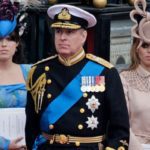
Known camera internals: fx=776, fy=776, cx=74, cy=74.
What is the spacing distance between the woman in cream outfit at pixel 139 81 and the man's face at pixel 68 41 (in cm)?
82

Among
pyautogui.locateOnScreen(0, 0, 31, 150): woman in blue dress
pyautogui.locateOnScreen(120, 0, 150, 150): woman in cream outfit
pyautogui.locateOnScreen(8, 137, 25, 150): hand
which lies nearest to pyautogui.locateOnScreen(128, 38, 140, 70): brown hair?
pyautogui.locateOnScreen(120, 0, 150, 150): woman in cream outfit

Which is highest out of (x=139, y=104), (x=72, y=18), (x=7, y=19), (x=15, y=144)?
(x=72, y=18)

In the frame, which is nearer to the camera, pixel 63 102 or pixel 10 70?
pixel 63 102

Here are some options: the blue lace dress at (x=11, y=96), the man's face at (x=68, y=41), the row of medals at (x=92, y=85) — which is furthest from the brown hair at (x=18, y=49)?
the row of medals at (x=92, y=85)

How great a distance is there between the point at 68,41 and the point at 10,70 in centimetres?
90

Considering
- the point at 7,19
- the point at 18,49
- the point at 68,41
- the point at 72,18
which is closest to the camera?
the point at 68,41

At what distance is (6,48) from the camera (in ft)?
17.2

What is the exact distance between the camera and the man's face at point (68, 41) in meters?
4.54

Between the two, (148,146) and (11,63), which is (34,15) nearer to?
(11,63)

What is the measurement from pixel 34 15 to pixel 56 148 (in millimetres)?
2176

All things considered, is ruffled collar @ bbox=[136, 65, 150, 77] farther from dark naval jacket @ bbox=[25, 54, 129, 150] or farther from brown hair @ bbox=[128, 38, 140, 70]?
dark naval jacket @ bbox=[25, 54, 129, 150]

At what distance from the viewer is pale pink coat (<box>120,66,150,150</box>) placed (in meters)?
5.22

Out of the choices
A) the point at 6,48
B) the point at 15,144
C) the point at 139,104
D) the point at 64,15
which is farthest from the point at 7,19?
the point at 139,104

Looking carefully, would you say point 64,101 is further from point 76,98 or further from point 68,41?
point 68,41
